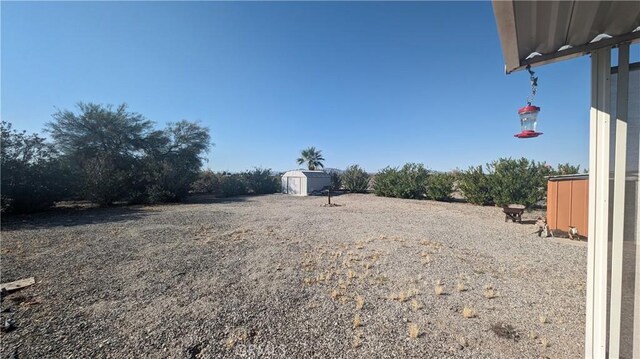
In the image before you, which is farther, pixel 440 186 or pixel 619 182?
pixel 440 186

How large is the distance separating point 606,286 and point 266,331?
2639 millimetres

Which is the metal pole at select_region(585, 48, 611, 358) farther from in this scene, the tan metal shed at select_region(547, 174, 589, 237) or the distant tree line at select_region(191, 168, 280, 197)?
the distant tree line at select_region(191, 168, 280, 197)

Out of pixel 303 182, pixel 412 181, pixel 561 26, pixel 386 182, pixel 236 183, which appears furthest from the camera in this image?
pixel 303 182

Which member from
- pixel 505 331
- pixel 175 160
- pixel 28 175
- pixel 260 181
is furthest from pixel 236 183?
pixel 505 331

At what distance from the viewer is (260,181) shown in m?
22.1

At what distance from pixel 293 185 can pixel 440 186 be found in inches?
474

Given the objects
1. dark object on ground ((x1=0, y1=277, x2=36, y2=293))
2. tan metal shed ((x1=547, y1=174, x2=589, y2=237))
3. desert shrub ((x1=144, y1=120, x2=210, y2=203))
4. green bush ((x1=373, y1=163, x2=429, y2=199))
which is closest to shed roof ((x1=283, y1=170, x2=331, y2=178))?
green bush ((x1=373, y1=163, x2=429, y2=199))

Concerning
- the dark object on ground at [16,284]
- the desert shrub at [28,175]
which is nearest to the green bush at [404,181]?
the dark object on ground at [16,284]

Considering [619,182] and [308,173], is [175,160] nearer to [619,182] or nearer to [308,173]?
[308,173]

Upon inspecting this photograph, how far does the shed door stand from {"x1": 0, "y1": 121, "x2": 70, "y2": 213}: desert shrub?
14.0 m

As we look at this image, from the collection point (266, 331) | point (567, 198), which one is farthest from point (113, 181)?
point (567, 198)

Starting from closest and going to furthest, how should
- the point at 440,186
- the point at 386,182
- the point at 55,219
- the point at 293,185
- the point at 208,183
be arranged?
the point at 55,219, the point at 440,186, the point at 386,182, the point at 208,183, the point at 293,185

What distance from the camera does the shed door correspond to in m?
21.3

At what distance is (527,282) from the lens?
357cm
